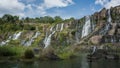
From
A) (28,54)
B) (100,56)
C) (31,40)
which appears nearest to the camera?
(28,54)

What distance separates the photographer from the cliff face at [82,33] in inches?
4751

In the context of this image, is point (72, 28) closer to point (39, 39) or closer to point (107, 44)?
point (39, 39)

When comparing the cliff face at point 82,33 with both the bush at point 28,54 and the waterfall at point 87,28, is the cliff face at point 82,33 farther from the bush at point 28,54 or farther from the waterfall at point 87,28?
the bush at point 28,54

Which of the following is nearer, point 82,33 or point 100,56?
point 100,56

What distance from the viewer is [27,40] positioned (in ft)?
492

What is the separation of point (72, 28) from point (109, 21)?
78.8ft

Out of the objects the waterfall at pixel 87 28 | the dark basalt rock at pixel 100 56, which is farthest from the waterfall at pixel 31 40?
the dark basalt rock at pixel 100 56

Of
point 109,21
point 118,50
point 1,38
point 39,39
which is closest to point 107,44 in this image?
point 118,50

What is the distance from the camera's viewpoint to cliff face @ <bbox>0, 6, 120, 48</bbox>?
120681mm

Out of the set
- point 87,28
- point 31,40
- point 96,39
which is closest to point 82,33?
point 87,28

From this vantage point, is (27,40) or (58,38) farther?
(27,40)

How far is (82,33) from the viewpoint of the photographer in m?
133

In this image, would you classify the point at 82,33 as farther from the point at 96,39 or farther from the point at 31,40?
the point at 31,40

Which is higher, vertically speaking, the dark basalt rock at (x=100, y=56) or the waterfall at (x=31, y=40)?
the waterfall at (x=31, y=40)
